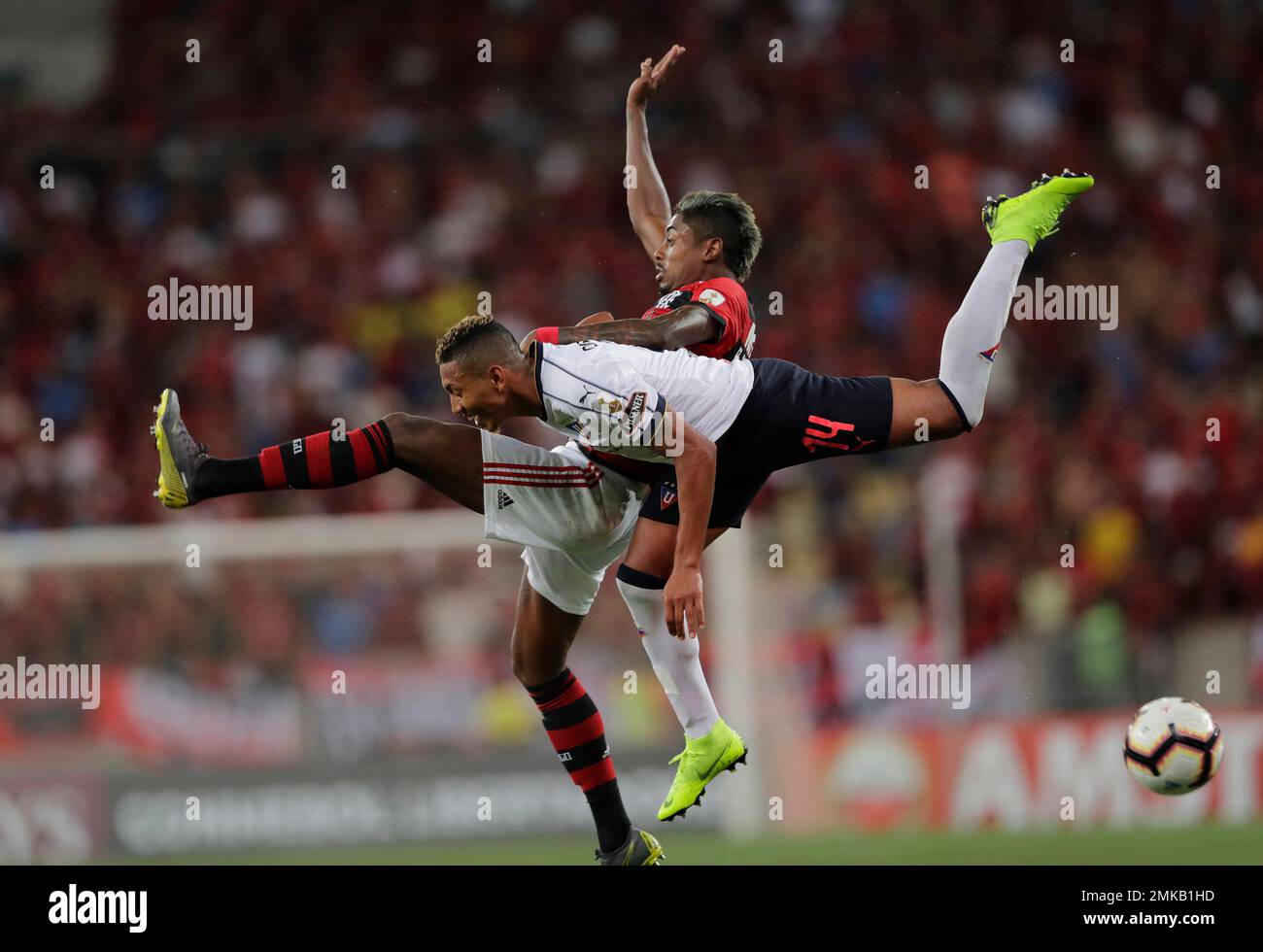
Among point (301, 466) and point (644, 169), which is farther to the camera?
point (644, 169)

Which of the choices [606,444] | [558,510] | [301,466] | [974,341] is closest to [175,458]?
[301,466]

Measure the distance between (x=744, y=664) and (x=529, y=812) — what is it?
1948mm

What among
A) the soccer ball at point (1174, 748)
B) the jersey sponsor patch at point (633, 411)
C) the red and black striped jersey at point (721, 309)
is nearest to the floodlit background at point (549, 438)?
the soccer ball at point (1174, 748)

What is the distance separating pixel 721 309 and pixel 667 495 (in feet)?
2.49

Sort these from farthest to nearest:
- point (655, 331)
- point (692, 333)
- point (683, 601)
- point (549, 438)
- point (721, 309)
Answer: point (549, 438)
point (721, 309)
point (692, 333)
point (655, 331)
point (683, 601)

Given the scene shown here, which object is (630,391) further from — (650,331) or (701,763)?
(701,763)

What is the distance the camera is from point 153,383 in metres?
16.5

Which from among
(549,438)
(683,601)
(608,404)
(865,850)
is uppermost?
(549,438)

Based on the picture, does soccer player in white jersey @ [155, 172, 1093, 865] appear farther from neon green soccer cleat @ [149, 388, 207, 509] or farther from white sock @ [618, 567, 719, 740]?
white sock @ [618, 567, 719, 740]

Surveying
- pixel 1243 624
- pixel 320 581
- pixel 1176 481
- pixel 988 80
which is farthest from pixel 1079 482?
pixel 320 581

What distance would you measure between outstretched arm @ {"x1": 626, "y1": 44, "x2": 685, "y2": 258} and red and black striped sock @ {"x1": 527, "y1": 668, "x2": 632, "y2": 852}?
6.47ft

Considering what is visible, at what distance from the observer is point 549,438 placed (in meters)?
14.1

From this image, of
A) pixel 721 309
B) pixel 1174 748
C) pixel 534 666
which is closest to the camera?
pixel 721 309

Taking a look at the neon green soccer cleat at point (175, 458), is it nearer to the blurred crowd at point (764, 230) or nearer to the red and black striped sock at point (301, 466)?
the red and black striped sock at point (301, 466)
